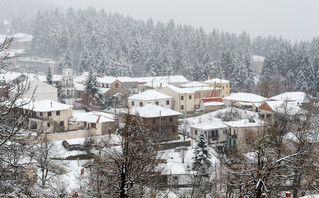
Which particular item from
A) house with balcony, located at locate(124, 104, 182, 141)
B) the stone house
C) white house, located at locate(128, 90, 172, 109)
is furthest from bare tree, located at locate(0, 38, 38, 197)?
white house, located at locate(128, 90, 172, 109)

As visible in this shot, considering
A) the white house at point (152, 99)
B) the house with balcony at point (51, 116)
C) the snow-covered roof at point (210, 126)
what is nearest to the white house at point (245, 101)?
the white house at point (152, 99)

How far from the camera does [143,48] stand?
86.2 metres

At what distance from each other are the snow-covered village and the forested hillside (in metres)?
0.29

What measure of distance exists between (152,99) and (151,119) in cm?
858

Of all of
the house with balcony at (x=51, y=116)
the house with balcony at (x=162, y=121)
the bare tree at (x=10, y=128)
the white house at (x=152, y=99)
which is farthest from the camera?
the white house at (x=152, y=99)

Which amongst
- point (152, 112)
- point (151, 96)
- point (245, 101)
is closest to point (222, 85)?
point (245, 101)

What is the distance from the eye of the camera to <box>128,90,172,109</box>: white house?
1742 inches

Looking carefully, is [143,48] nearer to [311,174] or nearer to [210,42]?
[210,42]

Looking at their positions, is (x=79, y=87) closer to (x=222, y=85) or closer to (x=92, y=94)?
(x=92, y=94)

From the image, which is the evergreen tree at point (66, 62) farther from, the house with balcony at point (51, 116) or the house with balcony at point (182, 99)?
the house with balcony at point (51, 116)

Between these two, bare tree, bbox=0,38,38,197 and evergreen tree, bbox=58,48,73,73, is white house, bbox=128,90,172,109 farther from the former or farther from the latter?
bare tree, bbox=0,38,38,197

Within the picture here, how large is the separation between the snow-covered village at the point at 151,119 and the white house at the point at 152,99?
12 cm

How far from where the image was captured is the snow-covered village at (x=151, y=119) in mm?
10070

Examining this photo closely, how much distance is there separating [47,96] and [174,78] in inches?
852
